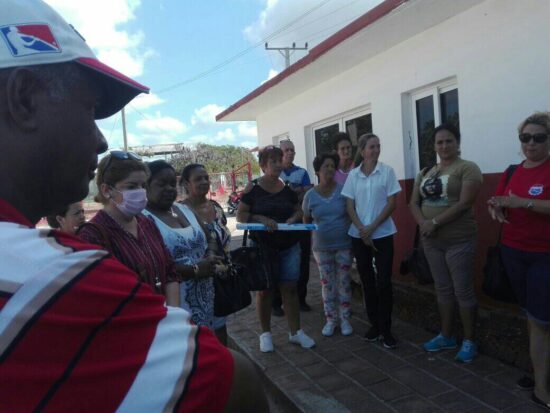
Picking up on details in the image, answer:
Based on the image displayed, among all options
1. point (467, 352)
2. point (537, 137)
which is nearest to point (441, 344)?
point (467, 352)

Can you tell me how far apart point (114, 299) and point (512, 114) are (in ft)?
14.0

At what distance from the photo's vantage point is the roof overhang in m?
4.17

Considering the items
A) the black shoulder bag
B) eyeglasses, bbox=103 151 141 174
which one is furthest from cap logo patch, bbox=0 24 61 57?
the black shoulder bag

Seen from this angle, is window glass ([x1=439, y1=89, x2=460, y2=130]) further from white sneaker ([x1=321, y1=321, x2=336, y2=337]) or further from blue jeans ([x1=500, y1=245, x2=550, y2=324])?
white sneaker ([x1=321, y1=321, x2=336, y2=337])

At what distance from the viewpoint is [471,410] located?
304cm

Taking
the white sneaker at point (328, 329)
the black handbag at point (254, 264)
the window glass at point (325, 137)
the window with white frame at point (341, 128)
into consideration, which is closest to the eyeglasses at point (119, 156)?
the black handbag at point (254, 264)

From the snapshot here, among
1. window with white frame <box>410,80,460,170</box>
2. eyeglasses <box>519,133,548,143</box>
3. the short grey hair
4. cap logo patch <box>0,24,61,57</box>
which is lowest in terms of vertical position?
eyeglasses <box>519,133,548,143</box>

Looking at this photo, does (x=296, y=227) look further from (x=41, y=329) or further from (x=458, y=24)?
(x=41, y=329)

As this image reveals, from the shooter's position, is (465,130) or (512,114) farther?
(465,130)

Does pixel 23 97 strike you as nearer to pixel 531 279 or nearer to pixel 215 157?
pixel 531 279

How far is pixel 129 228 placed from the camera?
2.46 meters

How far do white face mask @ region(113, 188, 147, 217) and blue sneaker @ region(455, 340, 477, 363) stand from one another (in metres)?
2.90

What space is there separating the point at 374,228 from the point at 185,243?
204 centimetres

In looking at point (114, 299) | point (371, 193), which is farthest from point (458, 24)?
point (114, 299)
